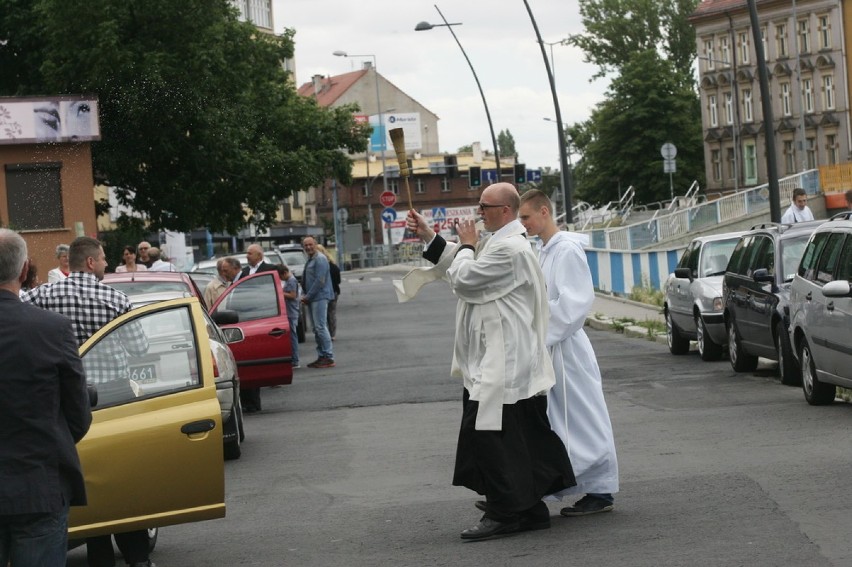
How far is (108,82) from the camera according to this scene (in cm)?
3997

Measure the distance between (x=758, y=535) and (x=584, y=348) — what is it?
4.89 feet

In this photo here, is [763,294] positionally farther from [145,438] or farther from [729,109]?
[729,109]

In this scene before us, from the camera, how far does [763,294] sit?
16.4 meters

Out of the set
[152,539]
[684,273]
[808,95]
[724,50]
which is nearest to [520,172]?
[684,273]

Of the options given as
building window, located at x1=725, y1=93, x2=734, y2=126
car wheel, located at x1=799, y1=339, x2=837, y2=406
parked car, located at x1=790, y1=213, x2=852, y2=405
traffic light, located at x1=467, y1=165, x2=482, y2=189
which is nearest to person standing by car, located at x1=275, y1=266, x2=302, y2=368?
parked car, located at x1=790, y1=213, x2=852, y2=405

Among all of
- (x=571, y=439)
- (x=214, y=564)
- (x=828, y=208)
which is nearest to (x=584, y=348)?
(x=571, y=439)

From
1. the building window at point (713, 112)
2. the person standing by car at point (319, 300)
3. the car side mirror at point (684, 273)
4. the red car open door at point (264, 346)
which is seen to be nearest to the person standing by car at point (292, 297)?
the person standing by car at point (319, 300)

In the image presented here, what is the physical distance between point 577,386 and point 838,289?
476cm

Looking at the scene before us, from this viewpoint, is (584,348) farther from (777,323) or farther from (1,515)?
(777,323)

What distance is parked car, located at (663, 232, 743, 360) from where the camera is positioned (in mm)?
19312

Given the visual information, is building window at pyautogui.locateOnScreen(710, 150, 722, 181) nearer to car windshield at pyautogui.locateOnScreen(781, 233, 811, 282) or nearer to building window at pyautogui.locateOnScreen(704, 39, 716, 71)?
building window at pyautogui.locateOnScreen(704, 39, 716, 71)

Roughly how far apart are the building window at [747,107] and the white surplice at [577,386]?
277 ft

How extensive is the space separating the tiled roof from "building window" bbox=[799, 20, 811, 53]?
57691 mm

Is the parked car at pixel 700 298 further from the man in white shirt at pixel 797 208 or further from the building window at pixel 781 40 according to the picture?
the building window at pixel 781 40
